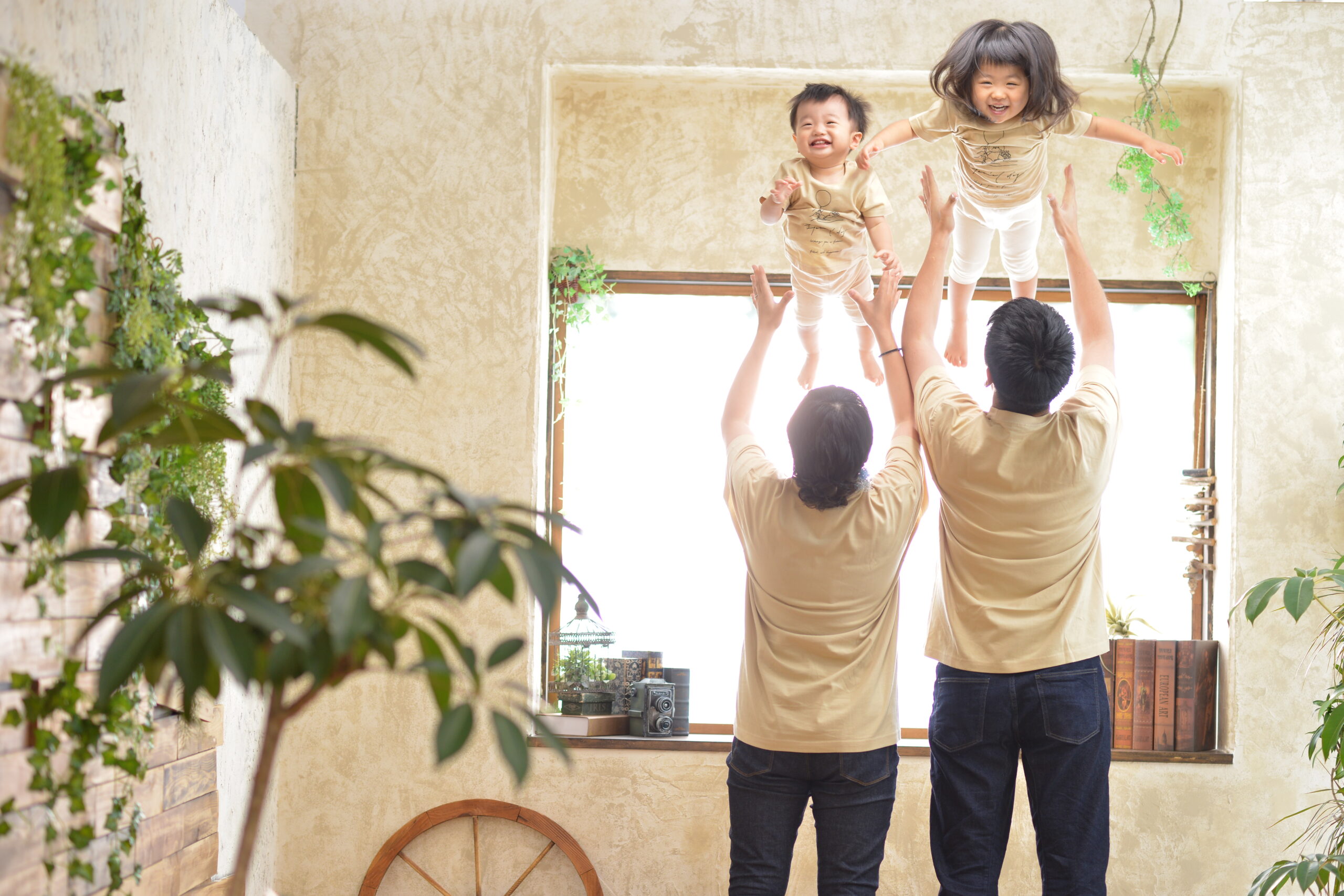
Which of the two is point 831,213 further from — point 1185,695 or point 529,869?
point 529,869

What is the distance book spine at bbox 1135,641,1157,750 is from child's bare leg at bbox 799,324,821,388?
1.37 metres

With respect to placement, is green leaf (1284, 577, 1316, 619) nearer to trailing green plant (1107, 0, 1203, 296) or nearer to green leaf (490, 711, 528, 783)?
trailing green plant (1107, 0, 1203, 296)

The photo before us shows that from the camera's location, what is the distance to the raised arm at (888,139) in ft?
8.42

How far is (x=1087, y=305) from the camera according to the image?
94.6 inches

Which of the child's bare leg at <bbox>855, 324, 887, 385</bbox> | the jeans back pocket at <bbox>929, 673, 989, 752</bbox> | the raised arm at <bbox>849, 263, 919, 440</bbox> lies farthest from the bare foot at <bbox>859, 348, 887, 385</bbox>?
the jeans back pocket at <bbox>929, 673, 989, 752</bbox>

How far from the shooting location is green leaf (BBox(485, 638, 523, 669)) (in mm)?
1262

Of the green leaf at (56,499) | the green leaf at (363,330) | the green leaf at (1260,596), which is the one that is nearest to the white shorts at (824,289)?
the green leaf at (1260,596)

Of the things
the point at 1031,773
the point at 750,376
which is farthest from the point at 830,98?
the point at 1031,773

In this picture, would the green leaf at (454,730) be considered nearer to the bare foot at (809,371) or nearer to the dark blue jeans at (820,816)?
the dark blue jeans at (820,816)

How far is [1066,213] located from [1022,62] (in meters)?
0.36

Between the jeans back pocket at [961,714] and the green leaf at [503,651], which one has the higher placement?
the green leaf at [503,651]

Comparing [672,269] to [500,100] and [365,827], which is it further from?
[365,827]

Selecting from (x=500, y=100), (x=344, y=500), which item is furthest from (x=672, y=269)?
(x=344, y=500)

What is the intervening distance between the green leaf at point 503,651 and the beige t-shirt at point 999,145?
5.87ft
